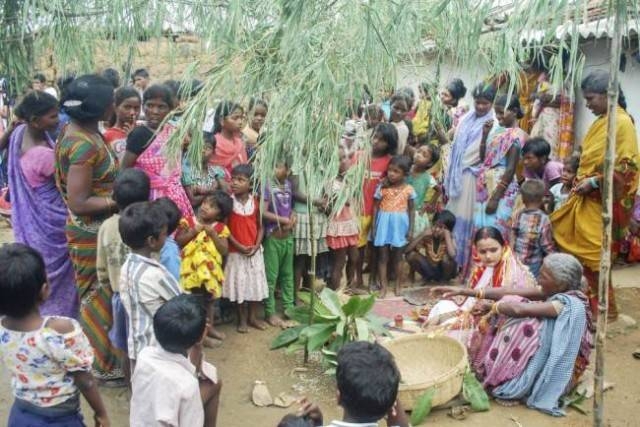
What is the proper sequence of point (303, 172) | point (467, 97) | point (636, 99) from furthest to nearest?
point (467, 97), point (636, 99), point (303, 172)

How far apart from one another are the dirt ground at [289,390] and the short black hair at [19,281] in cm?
144

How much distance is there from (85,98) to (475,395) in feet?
8.54

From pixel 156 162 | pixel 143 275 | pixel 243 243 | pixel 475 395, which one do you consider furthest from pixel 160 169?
pixel 475 395

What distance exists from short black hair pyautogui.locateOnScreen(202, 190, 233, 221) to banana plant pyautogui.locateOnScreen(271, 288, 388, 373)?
0.83 m

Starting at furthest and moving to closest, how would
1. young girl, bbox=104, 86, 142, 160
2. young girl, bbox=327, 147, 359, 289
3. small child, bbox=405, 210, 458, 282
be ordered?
small child, bbox=405, 210, 458, 282 → young girl, bbox=327, 147, 359, 289 → young girl, bbox=104, 86, 142, 160

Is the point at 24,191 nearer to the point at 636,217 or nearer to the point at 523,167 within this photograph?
the point at 523,167

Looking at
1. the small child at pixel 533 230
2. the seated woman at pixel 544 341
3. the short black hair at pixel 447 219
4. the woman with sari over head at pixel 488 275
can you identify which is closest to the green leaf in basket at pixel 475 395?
the seated woman at pixel 544 341

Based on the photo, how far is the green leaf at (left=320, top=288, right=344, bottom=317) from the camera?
161 inches

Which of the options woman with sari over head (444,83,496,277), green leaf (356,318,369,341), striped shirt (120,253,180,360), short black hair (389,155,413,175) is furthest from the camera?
woman with sari over head (444,83,496,277)

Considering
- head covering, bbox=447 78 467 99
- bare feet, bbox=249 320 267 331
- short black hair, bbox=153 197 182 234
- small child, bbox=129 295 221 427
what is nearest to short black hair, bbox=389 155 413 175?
bare feet, bbox=249 320 267 331

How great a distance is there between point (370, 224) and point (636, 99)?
3.23 metres

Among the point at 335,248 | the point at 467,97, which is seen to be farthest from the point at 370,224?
the point at 467,97

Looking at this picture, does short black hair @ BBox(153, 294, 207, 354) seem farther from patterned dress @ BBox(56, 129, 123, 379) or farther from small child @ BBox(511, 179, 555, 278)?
small child @ BBox(511, 179, 555, 278)

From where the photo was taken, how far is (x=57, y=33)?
2.96 meters
